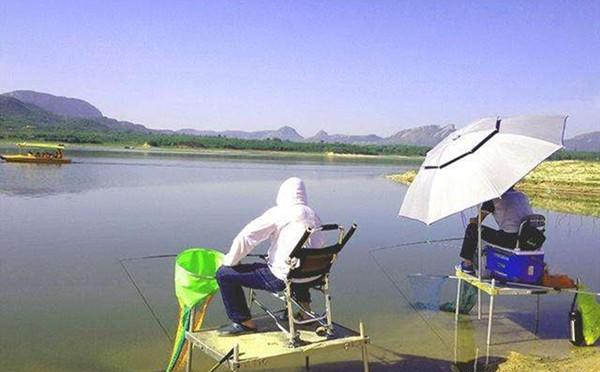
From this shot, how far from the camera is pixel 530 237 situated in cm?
626

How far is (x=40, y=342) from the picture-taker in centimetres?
594

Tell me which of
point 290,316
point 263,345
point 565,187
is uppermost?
point 290,316

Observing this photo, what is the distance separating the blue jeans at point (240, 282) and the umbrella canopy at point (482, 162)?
1881 mm

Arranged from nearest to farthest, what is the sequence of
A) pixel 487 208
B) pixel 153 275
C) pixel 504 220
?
pixel 504 220
pixel 487 208
pixel 153 275

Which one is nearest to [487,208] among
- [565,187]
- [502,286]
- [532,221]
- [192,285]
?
[532,221]

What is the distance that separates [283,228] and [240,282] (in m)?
0.64

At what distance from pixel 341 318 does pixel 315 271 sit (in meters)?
2.53

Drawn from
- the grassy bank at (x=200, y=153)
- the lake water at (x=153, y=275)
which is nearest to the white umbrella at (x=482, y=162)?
the lake water at (x=153, y=275)

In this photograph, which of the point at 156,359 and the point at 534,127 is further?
the point at 534,127

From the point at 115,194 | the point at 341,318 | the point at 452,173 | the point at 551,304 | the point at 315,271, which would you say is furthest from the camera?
the point at 115,194

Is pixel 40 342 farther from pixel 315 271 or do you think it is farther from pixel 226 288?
pixel 315 271

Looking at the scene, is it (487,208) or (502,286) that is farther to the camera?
(487,208)

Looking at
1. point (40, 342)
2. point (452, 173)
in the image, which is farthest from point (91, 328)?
point (452, 173)

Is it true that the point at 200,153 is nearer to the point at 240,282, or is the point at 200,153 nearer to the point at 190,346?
the point at 190,346
